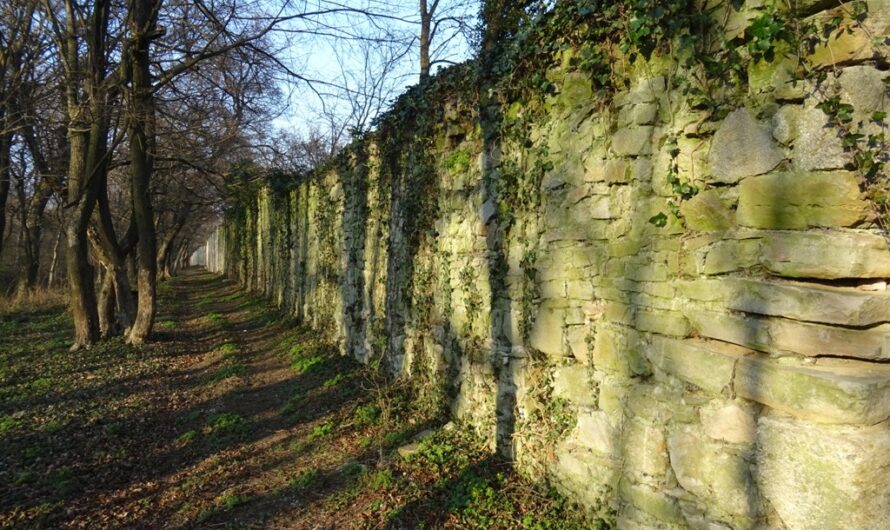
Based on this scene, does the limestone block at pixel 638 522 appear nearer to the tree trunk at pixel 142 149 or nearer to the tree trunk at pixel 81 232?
the tree trunk at pixel 142 149

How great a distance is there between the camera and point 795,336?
2.34m

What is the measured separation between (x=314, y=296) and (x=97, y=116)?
16.1 feet

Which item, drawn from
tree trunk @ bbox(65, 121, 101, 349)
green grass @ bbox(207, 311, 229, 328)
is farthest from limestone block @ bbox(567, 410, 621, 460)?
green grass @ bbox(207, 311, 229, 328)

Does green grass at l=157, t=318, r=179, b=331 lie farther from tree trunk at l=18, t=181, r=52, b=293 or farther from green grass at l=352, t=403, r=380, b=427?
green grass at l=352, t=403, r=380, b=427

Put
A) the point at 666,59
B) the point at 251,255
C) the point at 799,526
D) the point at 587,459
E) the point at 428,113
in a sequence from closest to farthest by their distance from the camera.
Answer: the point at 799,526, the point at 666,59, the point at 587,459, the point at 428,113, the point at 251,255

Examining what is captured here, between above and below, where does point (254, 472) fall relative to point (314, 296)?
below

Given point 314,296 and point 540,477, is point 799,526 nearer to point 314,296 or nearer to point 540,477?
point 540,477

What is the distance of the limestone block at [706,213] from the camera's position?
2654 millimetres

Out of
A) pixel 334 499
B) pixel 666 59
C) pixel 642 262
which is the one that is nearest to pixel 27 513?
pixel 334 499

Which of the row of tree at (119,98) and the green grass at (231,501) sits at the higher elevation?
the row of tree at (119,98)

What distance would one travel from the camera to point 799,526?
2.29 metres

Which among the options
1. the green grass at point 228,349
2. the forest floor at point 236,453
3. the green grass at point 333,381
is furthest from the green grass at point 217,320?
the green grass at point 333,381

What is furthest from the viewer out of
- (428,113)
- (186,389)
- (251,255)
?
(251,255)

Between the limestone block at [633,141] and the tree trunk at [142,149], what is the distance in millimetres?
8509
